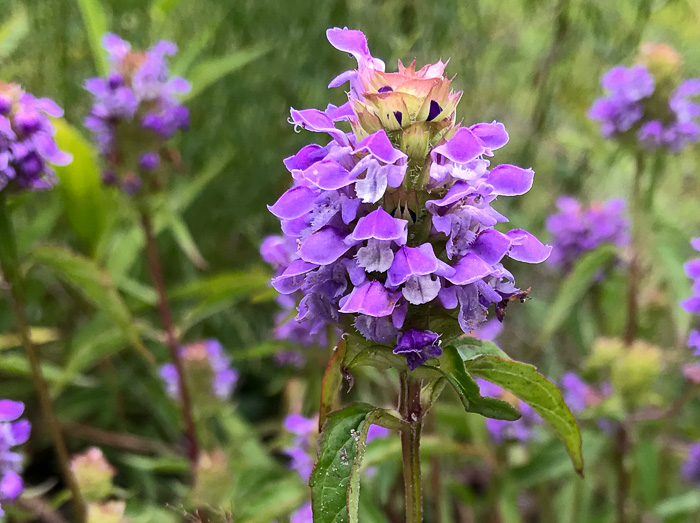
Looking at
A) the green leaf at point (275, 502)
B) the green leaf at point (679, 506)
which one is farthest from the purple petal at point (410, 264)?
the green leaf at point (679, 506)

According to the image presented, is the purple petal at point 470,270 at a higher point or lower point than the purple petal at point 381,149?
lower

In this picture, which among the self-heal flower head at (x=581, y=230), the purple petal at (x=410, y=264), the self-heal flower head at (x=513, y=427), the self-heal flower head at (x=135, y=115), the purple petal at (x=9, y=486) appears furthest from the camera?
the self-heal flower head at (x=581, y=230)

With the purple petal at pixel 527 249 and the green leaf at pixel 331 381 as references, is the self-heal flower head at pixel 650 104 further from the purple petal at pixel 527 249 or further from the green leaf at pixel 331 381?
the green leaf at pixel 331 381

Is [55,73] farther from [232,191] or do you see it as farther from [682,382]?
[682,382]

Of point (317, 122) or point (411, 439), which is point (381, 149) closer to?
point (317, 122)

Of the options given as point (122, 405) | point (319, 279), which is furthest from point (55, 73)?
point (319, 279)

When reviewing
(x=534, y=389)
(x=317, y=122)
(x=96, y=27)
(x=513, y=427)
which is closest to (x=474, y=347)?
(x=534, y=389)

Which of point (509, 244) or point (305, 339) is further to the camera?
point (305, 339)
